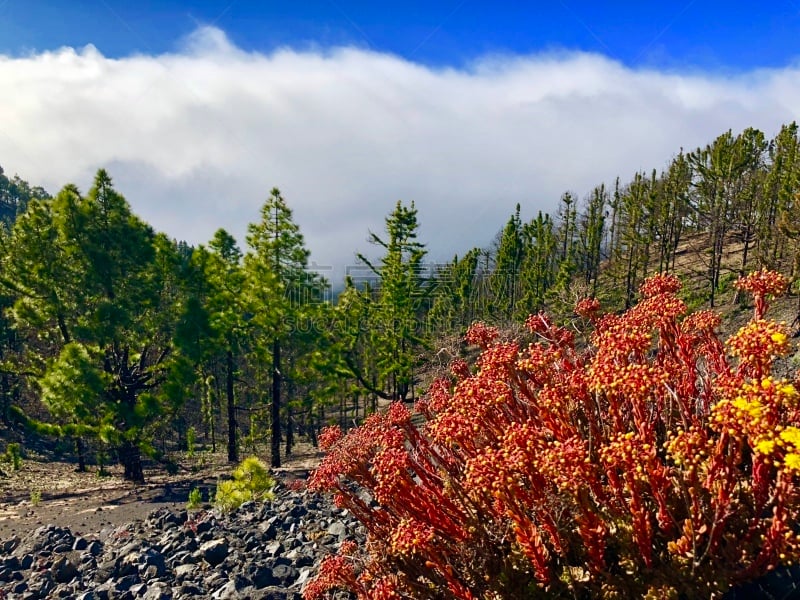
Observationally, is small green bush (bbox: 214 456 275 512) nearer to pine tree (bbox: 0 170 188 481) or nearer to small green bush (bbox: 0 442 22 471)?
pine tree (bbox: 0 170 188 481)

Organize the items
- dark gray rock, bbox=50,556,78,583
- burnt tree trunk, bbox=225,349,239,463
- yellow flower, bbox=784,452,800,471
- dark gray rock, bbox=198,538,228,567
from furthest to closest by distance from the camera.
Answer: burnt tree trunk, bbox=225,349,239,463 < dark gray rock, bbox=50,556,78,583 < dark gray rock, bbox=198,538,228,567 < yellow flower, bbox=784,452,800,471

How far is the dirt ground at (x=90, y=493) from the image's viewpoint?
51.4 ft

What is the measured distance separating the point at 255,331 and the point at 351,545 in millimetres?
20547

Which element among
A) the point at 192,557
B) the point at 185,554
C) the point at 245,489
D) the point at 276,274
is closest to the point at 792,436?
the point at 192,557

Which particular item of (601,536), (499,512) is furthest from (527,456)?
(499,512)

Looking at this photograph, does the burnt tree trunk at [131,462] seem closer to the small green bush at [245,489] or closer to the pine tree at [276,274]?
the pine tree at [276,274]

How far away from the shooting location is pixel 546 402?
12.5ft

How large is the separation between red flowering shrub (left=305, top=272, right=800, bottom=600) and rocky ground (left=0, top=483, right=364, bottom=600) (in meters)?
2.36

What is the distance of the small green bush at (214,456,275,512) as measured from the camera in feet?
40.7

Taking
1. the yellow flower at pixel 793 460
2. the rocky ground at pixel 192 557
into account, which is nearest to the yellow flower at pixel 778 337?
the yellow flower at pixel 793 460

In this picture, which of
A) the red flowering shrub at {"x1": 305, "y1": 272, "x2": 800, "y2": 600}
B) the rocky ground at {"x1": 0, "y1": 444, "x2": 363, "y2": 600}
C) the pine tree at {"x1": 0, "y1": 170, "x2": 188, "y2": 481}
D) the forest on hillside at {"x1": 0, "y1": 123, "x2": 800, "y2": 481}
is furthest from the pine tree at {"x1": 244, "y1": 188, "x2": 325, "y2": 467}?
the red flowering shrub at {"x1": 305, "y1": 272, "x2": 800, "y2": 600}

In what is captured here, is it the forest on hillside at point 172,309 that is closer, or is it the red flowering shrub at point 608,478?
the red flowering shrub at point 608,478

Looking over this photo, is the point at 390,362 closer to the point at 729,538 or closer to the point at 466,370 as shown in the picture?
the point at 466,370

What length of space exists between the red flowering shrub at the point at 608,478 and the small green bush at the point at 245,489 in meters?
8.10
